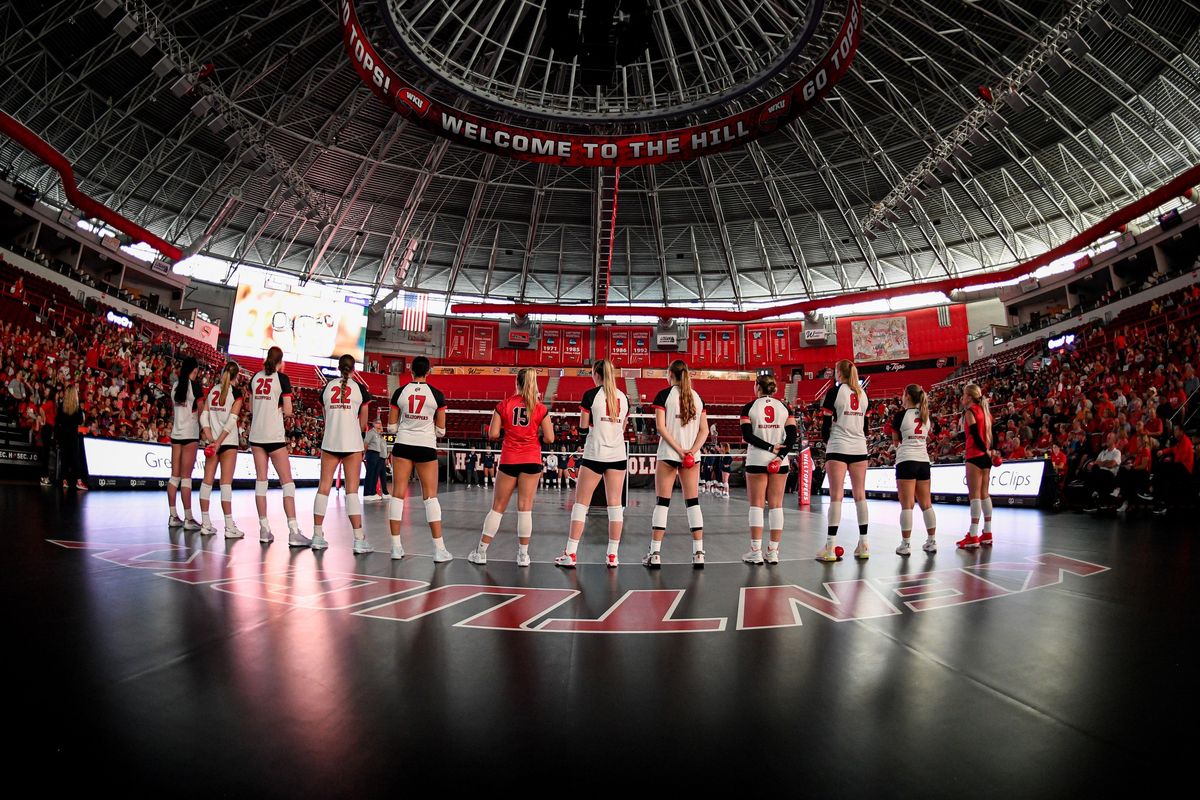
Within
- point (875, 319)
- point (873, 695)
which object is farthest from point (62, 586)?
point (875, 319)

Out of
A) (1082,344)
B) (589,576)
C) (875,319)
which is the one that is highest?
(875,319)

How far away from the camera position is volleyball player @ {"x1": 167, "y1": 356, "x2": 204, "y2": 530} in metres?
7.35

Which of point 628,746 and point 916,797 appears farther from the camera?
point 628,746

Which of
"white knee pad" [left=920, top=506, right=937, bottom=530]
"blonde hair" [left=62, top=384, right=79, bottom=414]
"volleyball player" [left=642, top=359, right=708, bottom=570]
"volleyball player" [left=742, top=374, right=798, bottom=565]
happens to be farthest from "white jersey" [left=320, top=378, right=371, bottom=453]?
"blonde hair" [left=62, top=384, right=79, bottom=414]

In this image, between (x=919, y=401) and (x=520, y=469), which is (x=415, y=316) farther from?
(x=919, y=401)

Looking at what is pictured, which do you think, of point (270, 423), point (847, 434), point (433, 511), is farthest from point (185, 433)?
point (847, 434)

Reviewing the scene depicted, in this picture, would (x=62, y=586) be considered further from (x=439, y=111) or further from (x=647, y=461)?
(x=439, y=111)

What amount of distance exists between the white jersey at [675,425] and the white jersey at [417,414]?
2231 mm

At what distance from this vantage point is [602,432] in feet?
19.8

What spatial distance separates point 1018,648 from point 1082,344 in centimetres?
3094

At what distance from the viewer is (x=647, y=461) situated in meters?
17.0

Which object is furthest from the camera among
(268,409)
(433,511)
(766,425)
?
(268,409)

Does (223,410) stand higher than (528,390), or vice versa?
(528,390)

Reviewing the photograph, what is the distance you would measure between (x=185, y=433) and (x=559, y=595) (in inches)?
224
